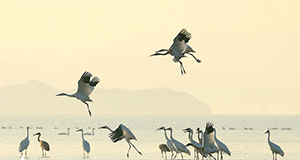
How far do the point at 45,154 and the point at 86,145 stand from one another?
199 cm

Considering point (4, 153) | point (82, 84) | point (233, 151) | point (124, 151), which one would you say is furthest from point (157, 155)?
point (82, 84)

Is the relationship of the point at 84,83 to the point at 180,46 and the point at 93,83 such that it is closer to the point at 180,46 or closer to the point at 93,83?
the point at 93,83

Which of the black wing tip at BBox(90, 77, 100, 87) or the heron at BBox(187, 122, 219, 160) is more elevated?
the black wing tip at BBox(90, 77, 100, 87)

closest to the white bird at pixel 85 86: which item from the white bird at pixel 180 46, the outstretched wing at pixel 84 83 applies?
the outstretched wing at pixel 84 83

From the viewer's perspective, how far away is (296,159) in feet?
77.7

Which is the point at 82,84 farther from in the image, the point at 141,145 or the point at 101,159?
the point at 141,145

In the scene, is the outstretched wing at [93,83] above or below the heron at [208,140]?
above

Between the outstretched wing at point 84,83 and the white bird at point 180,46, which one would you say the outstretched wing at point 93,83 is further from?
the white bird at point 180,46

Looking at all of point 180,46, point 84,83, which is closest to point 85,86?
point 84,83

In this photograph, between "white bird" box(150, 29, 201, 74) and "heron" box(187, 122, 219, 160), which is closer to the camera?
"white bird" box(150, 29, 201, 74)

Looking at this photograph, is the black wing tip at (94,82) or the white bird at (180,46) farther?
the black wing tip at (94,82)

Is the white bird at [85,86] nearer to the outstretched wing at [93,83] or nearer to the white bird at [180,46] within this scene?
the outstretched wing at [93,83]

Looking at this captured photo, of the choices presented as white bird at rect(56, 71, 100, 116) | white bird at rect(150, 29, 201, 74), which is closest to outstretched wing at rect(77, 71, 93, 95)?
white bird at rect(56, 71, 100, 116)

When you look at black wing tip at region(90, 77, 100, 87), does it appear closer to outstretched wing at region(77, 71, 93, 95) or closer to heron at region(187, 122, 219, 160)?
outstretched wing at region(77, 71, 93, 95)
